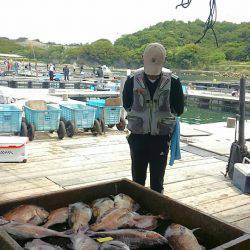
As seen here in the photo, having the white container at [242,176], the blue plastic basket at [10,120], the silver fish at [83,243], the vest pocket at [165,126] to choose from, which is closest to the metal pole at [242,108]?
the white container at [242,176]

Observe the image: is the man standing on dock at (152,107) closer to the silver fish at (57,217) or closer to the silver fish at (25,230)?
the silver fish at (57,217)

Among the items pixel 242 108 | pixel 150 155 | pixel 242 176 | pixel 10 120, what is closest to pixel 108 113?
pixel 10 120

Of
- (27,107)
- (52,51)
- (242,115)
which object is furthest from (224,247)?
(52,51)

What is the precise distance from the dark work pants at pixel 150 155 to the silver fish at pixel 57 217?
4.52 feet

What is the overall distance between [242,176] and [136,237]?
4011 millimetres

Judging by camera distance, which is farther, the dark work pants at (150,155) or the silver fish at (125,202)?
the dark work pants at (150,155)

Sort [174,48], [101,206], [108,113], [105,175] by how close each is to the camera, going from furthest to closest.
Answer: [174,48]
[108,113]
[105,175]
[101,206]

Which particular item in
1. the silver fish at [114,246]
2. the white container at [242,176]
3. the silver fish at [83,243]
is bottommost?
the white container at [242,176]

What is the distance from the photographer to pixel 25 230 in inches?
79.4

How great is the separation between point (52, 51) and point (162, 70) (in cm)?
11713

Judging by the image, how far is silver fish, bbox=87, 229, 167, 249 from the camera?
6.45 ft

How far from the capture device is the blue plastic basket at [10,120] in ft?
27.1

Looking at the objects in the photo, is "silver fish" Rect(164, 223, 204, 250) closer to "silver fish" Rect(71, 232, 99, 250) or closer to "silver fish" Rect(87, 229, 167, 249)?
"silver fish" Rect(87, 229, 167, 249)

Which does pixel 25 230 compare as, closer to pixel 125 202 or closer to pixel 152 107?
pixel 125 202
